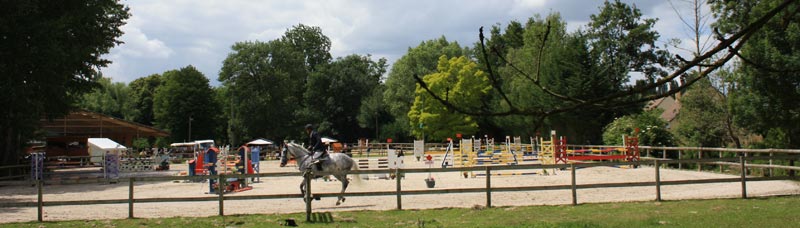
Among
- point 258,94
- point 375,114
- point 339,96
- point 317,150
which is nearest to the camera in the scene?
point 317,150

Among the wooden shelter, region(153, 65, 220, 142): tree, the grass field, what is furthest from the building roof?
the grass field

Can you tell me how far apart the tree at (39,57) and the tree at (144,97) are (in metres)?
60.6

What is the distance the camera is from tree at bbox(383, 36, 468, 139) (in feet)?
205

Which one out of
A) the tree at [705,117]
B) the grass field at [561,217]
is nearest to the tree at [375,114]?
the tree at [705,117]

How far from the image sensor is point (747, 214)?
944 centimetres

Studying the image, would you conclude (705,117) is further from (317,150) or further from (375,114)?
(375,114)

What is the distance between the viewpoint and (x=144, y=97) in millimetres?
87875

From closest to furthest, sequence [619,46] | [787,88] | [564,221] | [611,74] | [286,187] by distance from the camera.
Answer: [564,221], [286,187], [787,88], [611,74], [619,46]

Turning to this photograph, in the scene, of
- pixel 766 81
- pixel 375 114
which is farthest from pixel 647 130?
pixel 375 114

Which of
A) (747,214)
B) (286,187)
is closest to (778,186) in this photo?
(747,214)

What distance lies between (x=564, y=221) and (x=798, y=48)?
1674 cm

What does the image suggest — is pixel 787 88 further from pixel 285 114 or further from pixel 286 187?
pixel 285 114

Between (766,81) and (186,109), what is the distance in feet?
200

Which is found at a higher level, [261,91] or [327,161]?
[261,91]
